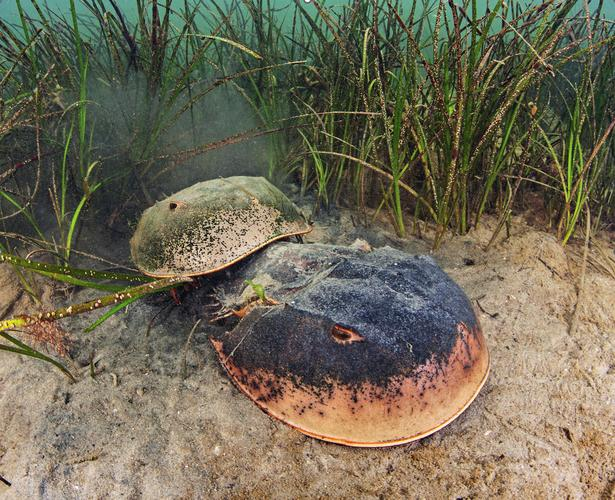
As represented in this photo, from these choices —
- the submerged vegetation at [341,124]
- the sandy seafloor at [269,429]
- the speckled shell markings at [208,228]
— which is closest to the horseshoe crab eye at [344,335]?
the sandy seafloor at [269,429]

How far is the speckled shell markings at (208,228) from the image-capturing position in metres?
1.78

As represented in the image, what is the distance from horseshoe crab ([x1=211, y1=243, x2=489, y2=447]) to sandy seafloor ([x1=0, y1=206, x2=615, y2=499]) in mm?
194

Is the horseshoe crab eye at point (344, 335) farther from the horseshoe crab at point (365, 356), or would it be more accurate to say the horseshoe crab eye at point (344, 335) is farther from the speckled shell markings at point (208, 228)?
the speckled shell markings at point (208, 228)

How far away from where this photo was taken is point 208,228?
1.82 metres

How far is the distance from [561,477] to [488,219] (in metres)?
1.80

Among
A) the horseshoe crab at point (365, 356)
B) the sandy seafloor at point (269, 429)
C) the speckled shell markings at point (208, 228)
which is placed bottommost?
the sandy seafloor at point (269, 429)

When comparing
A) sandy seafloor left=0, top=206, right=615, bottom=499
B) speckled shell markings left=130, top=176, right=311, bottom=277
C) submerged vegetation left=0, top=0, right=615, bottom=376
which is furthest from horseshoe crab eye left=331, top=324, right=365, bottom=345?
submerged vegetation left=0, top=0, right=615, bottom=376

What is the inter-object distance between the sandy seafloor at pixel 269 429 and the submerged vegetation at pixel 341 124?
0.69 m

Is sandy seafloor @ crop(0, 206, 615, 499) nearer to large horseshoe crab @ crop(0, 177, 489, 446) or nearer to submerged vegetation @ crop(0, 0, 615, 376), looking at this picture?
large horseshoe crab @ crop(0, 177, 489, 446)

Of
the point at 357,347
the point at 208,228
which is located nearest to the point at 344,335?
the point at 357,347

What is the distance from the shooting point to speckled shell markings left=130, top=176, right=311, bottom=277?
178 centimetres

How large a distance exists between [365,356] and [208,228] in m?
1.01

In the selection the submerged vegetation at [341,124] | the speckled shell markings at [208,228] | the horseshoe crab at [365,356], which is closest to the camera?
the horseshoe crab at [365,356]

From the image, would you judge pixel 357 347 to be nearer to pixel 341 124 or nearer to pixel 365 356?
pixel 365 356
